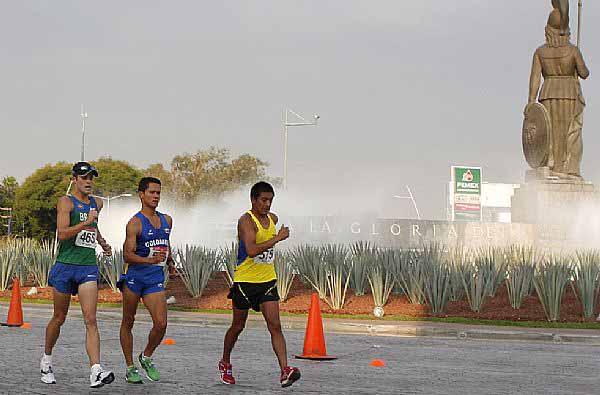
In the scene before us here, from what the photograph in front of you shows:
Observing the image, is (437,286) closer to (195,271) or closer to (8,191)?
(195,271)

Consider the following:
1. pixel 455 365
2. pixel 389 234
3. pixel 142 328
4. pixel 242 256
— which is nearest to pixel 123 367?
pixel 242 256

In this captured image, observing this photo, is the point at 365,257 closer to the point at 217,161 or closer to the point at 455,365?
the point at 455,365

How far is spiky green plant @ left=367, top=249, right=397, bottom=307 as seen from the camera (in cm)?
1908

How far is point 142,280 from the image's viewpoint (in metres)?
8.94

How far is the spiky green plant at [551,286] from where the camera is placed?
17.7m

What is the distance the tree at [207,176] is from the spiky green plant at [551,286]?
210 ft

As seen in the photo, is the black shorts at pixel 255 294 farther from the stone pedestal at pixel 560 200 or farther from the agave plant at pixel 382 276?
the stone pedestal at pixel 560 200

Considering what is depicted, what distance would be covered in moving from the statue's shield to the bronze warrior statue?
0.10 ft

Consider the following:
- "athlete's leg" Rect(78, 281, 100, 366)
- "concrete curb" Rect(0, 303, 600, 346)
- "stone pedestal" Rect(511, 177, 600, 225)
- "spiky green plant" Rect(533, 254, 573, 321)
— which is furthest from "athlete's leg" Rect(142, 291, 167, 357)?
"stone pedestal" Rect(511, 177, 600, 225)

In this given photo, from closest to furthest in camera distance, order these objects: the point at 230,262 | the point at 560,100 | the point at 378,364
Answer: the point at 378,364 < the point at 230,262 < the point at 560,100

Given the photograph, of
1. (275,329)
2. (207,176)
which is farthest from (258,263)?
(207,176)

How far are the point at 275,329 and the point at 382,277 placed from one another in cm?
1139

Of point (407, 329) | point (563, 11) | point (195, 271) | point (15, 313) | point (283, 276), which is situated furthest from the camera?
point (563, 11)

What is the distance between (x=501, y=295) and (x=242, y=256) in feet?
38.7
